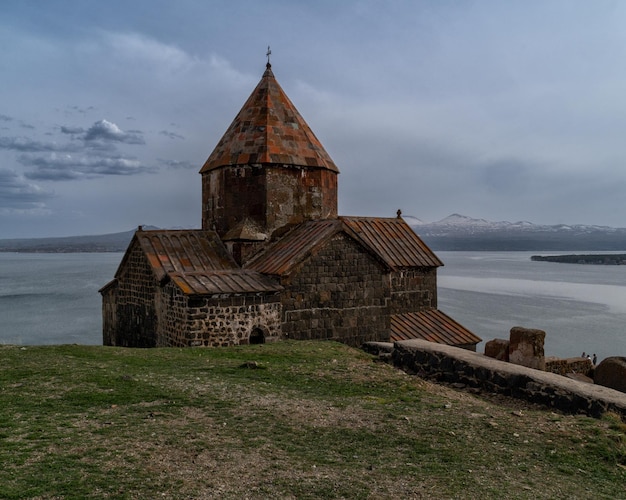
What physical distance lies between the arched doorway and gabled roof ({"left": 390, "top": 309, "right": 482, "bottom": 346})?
3.89 m

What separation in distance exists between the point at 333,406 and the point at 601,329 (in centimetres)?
3220

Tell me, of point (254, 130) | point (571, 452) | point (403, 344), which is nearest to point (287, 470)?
point (571, 452)

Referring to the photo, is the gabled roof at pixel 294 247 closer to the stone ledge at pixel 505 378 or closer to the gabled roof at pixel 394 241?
the gabled roof at pixel 394 241

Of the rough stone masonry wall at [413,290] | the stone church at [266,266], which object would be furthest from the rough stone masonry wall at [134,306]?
the rough stone masonry wall at [413,290]

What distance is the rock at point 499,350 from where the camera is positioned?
8602 mm

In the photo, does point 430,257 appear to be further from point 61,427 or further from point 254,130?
point 61,427

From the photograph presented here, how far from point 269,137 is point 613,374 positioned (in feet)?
29.7

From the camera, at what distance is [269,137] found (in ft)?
44.6

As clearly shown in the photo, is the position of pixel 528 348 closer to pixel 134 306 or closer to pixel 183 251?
pixel 183 251

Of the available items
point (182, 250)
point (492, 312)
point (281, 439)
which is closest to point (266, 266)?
point (182, 250)

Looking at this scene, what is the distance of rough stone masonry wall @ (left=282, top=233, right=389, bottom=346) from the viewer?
11766 millimetres

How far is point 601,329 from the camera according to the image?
33.2 m

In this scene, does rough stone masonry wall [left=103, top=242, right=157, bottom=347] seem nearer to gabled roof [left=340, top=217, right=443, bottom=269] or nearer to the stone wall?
gabled roof [left=340, top=217, right=443, bottom=269]

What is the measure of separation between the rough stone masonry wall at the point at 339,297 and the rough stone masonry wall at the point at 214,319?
0.41m
